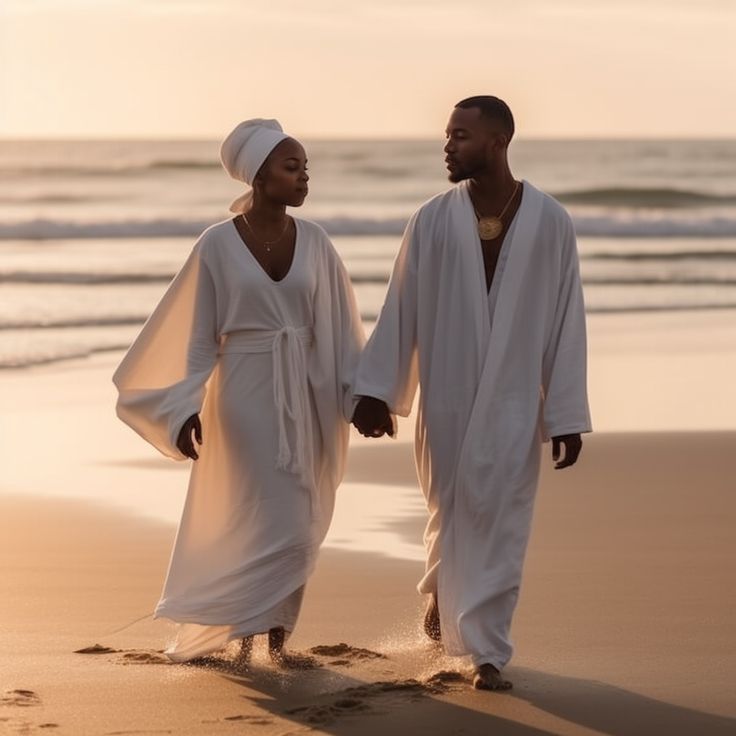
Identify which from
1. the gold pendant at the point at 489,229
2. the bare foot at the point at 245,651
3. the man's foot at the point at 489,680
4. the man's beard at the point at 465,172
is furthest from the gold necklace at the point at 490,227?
the bare foot at the point at 245,651

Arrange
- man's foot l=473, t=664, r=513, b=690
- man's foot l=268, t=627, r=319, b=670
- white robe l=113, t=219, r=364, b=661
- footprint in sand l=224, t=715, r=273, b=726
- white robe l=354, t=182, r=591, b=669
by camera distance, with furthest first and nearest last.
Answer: white robe l=113, t=219, r=364, b=661 < man's foot l=268, t=627, r=319, b=670 < white robe l=354, t=182, r=591, b=669 < man's foot l=473, t=664, r=513, b=690 < footprint in sand l=224, t=715, r=273, b=726

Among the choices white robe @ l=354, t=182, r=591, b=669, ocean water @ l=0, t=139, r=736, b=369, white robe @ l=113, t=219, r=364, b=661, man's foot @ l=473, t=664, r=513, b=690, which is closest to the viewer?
man's foot @ l=473, t=664, r=513, b=690

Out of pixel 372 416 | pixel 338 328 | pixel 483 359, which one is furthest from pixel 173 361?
pixel 483 359

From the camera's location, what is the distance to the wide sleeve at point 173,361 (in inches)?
279

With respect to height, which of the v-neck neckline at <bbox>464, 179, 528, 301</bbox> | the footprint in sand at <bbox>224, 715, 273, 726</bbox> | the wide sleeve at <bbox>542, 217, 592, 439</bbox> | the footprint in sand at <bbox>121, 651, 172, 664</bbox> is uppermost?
the v-neck neckline at <bbox>464, 179, 528, 301</bbox>

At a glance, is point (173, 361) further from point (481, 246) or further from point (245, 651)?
point (481, 246)

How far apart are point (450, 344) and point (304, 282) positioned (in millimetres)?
610

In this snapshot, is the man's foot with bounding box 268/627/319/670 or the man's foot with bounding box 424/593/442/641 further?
the man's foot with bounding box 424/593/442/641

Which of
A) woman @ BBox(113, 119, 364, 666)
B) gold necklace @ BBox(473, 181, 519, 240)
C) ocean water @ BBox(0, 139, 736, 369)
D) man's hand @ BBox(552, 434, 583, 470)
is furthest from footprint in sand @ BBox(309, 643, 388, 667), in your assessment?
ocean water @ BBox(0, 139, 736, 369)

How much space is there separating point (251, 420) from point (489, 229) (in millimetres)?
1100

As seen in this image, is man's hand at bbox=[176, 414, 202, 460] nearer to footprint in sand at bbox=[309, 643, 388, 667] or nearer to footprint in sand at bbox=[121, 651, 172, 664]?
footprint in sand at bbox=[121, 651, 172, 664]

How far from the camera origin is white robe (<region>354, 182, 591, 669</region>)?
6.74 meters

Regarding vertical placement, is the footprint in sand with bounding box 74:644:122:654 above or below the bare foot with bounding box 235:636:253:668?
below

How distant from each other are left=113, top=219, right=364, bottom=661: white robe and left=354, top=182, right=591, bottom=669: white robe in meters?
0.28
